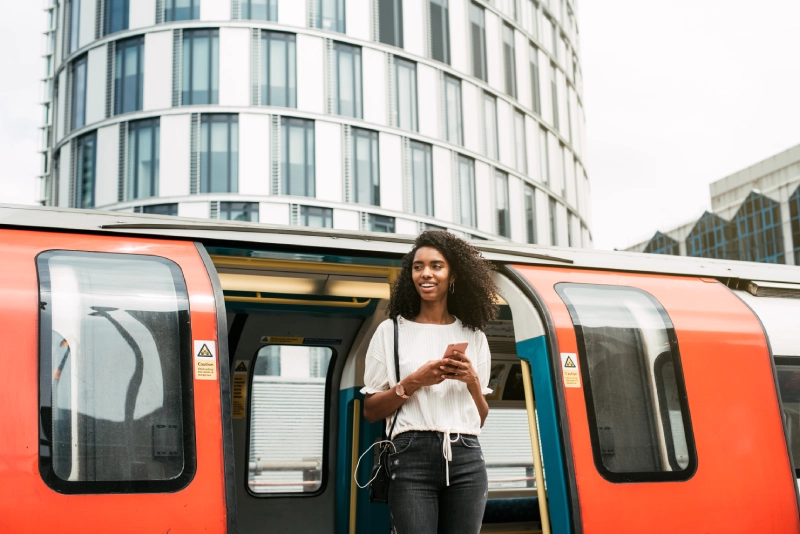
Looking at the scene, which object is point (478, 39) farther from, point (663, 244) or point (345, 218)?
point (663, 244)

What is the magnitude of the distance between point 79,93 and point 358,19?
29.0ft

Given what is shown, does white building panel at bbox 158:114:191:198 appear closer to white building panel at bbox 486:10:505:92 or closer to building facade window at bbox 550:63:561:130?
white building panel at bbox 486:10:505:92

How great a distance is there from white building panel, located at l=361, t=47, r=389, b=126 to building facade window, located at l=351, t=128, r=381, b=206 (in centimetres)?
55

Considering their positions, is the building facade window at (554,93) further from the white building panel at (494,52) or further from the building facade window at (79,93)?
the building facade window at (79,93)

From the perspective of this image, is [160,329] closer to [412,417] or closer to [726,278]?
[412,417]

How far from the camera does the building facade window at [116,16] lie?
86.4 feet

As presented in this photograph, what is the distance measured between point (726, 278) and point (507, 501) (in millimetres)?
2885

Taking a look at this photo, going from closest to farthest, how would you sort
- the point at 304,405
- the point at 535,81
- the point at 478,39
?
the point at 304,405 → the point at 478,39 → the point at 535,81

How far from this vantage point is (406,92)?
27.5 meters

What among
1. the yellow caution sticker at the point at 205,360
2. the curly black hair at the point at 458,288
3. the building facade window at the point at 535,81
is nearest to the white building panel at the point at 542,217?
the building facade window at the point at 535,81

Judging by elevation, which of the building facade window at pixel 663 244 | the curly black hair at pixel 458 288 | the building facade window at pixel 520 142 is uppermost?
the building facade window at pixel 663 244

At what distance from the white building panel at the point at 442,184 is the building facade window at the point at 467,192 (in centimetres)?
46

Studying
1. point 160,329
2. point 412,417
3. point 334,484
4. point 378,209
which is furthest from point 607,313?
point 378,209

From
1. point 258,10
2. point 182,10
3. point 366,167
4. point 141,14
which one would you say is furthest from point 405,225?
point 141,14
